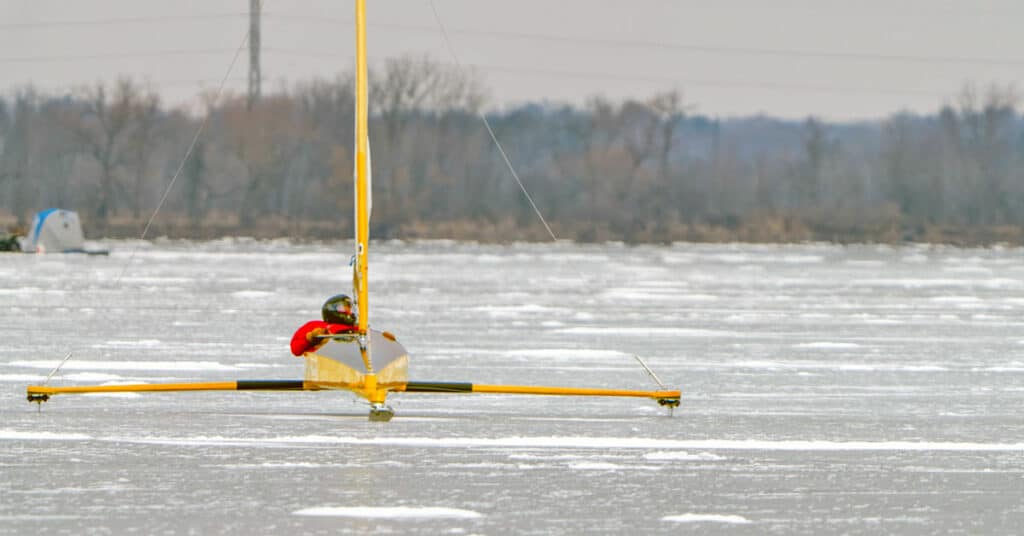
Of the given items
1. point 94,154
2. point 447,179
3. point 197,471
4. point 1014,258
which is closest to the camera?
point 197,471

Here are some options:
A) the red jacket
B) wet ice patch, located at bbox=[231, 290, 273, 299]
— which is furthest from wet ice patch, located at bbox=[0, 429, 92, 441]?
wet ice patch, located at bbox=[231, 290, 273, 299]

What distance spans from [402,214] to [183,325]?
50.0 metres

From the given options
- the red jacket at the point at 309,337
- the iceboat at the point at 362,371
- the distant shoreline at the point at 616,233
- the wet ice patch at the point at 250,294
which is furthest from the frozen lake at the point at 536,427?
the distant shoreline at the point at 616,233

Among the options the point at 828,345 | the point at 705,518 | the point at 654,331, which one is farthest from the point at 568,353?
the point at 705,518

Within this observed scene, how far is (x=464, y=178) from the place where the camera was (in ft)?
245

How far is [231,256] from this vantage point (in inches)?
1673

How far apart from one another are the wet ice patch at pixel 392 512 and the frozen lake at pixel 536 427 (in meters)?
0.02

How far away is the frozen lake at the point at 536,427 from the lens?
7281 mm

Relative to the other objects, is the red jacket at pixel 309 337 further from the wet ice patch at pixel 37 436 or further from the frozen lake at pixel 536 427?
the wet ice patch at pixel 37 436

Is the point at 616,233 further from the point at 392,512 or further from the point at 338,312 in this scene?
the point at 392,512

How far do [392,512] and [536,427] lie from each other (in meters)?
2.98

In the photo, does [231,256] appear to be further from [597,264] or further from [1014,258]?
[1014,258]

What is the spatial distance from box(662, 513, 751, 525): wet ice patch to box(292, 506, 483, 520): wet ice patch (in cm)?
91

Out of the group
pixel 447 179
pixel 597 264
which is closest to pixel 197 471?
pixel 597 264
